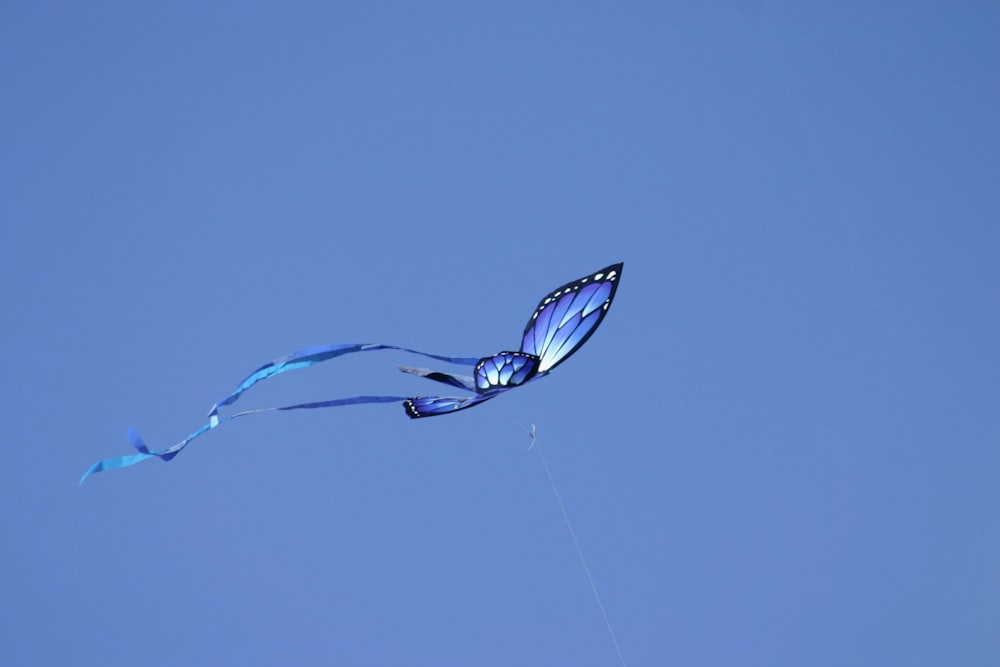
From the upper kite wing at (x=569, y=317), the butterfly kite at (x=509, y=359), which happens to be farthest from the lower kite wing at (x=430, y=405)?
the upper kite wing at (x=569, y=317)

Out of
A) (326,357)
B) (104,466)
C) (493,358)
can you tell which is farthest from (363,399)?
(104,466)

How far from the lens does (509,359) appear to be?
2822 millimetres

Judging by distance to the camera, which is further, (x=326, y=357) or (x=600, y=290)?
(x=600, y=290)

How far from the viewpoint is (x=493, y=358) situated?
9.29 ft

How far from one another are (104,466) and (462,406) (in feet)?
3.00

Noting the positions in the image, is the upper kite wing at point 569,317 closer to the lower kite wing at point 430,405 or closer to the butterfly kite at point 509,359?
the butterfly kite at point 509,359

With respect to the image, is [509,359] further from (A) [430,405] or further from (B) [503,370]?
(A) [430,405]

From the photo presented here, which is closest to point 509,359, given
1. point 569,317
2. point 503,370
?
point 503,370

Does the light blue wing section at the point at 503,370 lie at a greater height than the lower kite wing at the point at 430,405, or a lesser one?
lesser

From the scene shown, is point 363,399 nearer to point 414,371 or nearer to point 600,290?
point 414,371

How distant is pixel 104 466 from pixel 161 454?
23cm

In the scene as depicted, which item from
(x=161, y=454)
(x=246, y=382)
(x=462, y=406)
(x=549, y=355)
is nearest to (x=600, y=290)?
(x=549, y=355)

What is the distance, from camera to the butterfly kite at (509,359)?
2820 millimetres

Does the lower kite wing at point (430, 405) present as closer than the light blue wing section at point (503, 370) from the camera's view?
No
